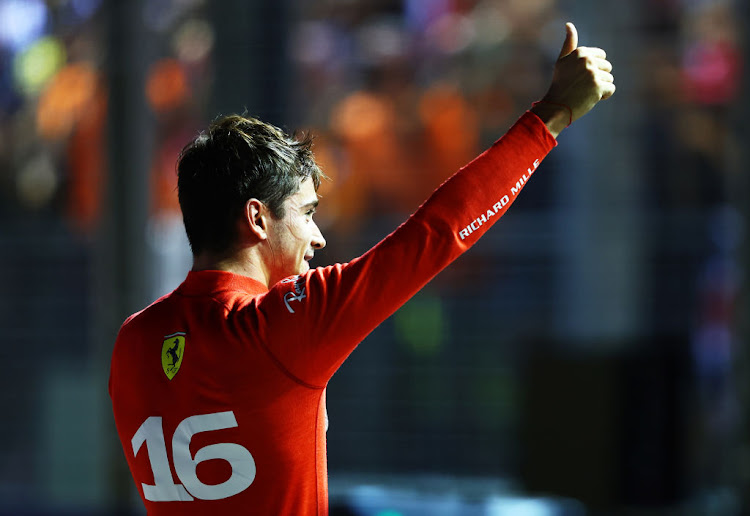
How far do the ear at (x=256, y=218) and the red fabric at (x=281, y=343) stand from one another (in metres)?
0.10

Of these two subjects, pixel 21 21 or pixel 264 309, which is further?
pixel 21 21

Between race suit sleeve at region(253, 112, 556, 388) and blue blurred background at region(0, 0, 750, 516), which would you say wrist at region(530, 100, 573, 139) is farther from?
blue blurred background at region(0, 0, 750, 516)

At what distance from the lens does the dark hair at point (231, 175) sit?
174cm

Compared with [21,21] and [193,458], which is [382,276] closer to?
[193,458]

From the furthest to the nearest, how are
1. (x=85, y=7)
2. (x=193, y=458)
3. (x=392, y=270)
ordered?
(x=85, y=7) < (x=193, y=458) < (x=392, y=270)

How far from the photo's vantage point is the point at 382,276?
1598 mm

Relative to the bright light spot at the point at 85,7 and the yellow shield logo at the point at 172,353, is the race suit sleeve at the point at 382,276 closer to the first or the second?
the yellow shield logo at the point at 172,353

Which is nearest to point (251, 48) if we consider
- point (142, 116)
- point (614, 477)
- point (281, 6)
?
point (281, 6)

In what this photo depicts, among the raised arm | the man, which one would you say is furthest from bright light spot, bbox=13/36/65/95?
the raised arm

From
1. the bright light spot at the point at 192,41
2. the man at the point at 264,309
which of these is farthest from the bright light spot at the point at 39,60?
the man at the point at 264,309

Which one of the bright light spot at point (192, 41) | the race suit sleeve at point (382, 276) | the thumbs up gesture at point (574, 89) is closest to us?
the race suit sleeve at point (382, 276)

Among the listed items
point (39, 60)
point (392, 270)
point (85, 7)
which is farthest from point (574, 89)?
point (39, 60)

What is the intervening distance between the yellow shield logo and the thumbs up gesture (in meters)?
0.75

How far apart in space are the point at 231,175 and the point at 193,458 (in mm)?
507
